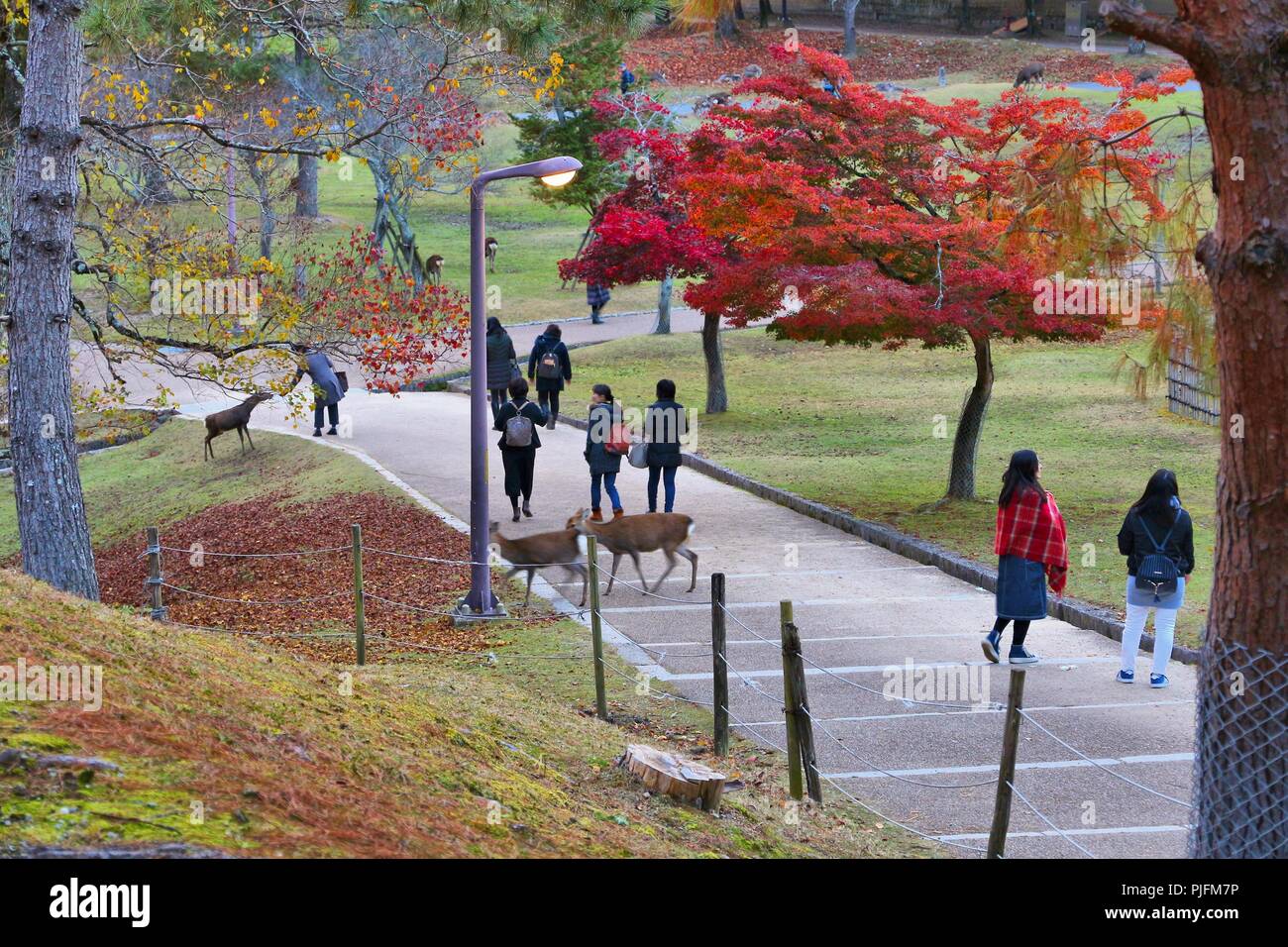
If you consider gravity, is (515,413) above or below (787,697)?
above

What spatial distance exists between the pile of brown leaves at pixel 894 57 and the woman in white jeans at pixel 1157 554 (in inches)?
1768

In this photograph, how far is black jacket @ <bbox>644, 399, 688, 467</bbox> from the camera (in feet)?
52.6

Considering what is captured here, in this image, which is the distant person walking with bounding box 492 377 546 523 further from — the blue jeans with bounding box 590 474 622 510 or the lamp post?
the lamp post

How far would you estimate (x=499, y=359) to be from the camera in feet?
75.4

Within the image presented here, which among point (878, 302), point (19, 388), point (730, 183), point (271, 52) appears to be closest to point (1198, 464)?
point (878, 302)

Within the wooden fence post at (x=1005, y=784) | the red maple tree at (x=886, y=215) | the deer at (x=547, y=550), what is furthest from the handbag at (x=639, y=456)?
the wooden fence post at (x=1005, y=784)

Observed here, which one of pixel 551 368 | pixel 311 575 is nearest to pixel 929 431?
pixel 551 368

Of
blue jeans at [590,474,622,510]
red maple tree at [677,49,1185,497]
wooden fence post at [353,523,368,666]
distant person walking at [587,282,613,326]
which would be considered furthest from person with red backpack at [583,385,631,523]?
distant person walking at [587,282,613,326]

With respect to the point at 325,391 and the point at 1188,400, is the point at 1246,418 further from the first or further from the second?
the point at 1188,400

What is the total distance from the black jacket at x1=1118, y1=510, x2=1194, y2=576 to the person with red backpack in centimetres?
640

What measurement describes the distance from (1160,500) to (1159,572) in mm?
563

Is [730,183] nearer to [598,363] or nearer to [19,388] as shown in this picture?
[19,388]

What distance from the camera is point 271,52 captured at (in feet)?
111

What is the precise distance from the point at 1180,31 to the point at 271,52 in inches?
1233
